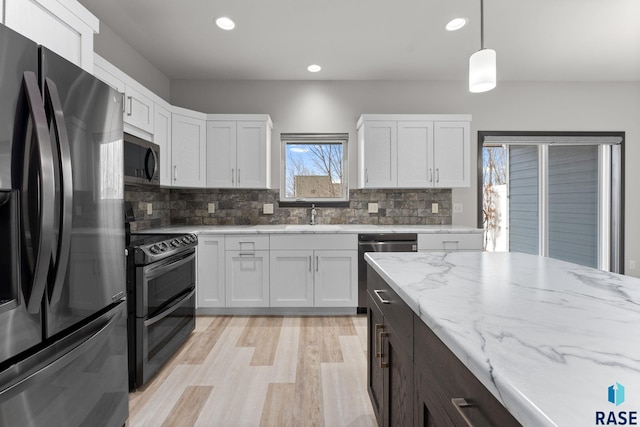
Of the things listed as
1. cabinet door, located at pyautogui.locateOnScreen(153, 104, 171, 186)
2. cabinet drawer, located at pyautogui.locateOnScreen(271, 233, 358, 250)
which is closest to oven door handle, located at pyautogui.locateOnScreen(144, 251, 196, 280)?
cabinet drawer, located at pyautogui.locateOnScreen(271, 233, 358, 250)

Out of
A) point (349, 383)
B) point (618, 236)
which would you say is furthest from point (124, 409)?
point (618, 236)

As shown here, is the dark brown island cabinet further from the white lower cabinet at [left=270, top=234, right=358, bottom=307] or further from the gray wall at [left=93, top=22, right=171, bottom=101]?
the gray wall at [left=93, top=22, right=171, bottom=101]

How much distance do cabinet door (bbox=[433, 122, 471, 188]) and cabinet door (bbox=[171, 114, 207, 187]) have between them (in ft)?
8.38

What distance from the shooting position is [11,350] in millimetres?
912

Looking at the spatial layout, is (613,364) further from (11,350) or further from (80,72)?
(80,72)

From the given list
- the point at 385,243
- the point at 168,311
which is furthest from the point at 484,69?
the point at 168,311

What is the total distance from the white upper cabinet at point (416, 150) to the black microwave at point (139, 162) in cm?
210

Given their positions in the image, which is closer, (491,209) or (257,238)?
(257,238)

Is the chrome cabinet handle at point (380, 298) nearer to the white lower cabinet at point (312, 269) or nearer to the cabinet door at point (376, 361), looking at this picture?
the cabinet door at point (376, 361)

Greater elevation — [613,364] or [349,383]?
[613,364]

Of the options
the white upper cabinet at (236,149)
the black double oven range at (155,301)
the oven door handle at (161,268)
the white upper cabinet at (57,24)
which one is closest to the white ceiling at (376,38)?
the white upper cabinet at (236,149)

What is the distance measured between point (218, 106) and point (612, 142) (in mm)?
4867

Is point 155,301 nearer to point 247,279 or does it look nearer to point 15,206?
point 247,279

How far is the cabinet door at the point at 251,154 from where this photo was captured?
3.53 meters
